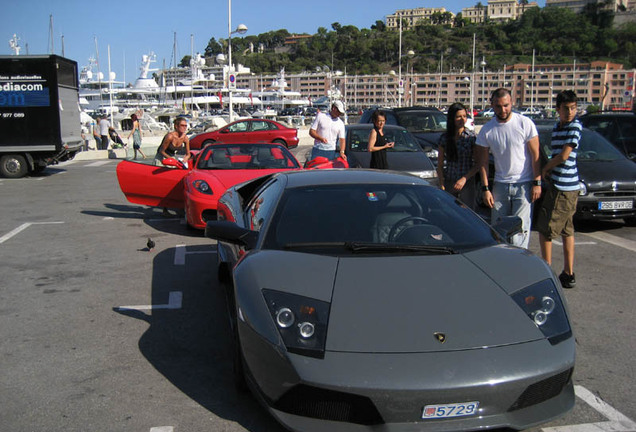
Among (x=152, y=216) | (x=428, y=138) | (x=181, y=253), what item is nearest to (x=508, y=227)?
(x=181, y=253)

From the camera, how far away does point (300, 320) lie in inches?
117

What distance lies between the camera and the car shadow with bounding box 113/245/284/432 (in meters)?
3.47

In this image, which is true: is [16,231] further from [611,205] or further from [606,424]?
[611,205]

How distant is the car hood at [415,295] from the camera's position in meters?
2.86

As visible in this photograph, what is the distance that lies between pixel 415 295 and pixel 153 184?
6.89 metres

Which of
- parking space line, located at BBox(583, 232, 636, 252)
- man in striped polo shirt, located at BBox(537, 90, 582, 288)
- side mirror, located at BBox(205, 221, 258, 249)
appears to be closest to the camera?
side mirror, located at BBox(205, 221, 258, 249)

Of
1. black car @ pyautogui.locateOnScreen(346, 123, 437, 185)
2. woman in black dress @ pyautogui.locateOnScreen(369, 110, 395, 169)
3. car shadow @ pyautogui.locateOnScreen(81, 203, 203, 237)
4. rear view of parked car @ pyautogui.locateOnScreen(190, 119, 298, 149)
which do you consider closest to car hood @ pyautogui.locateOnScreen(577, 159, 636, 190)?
black car @ pyautogui.locateOnScreen(346, 123, 437, 185)

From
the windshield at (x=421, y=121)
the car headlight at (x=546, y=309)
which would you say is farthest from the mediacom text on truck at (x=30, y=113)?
the car headlight at (x=546, y=309)

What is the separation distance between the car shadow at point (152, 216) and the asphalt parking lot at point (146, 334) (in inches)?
4.3

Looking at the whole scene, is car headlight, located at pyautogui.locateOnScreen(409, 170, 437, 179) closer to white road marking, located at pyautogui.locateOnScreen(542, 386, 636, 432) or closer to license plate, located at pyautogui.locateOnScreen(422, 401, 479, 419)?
white road marking, located at pyautogui.locateOnScreen(542, 386, 636, 432)

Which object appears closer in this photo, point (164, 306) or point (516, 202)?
point (164, 306)

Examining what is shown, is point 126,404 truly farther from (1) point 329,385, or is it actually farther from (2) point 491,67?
(2) point 491,67

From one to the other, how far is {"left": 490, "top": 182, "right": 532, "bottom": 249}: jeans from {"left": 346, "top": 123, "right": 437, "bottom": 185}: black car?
4396mm

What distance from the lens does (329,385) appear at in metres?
2.69
